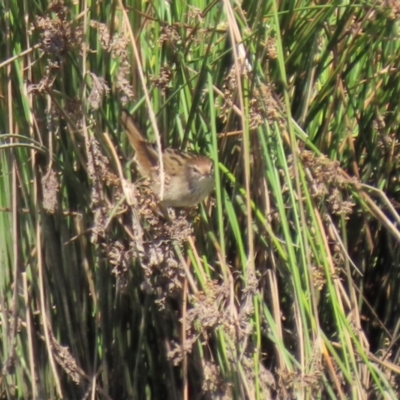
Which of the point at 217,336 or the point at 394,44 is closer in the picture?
the point at 217,336

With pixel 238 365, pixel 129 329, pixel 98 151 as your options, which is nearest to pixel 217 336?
pixel 238 365

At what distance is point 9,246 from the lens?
8.20 feet

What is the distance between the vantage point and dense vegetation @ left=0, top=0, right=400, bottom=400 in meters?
2.15

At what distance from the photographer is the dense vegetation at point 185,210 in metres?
2.15

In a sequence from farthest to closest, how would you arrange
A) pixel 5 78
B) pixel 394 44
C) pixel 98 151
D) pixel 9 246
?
pixel 394 44 < pixel 9 246 < pixel 5 78 < pixel 98 151

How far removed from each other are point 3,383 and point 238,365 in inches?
30.6

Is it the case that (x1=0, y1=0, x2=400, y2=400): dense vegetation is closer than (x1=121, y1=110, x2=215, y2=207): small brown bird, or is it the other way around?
(x1=0, y1=0, x2=400, y2=400): dense vegetation

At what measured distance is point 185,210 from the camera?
2512mm

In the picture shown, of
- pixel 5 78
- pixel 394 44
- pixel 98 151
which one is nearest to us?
pixel 98 151

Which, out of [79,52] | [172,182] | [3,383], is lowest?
[3,383]

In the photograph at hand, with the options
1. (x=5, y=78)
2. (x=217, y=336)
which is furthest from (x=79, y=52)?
(x=217, y=336)

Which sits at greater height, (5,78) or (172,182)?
(5,78)

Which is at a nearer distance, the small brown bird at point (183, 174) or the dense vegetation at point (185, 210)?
Answer: the dense vegetation at point (185, 210)

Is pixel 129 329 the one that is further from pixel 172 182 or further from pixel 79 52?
pixel 79 52
